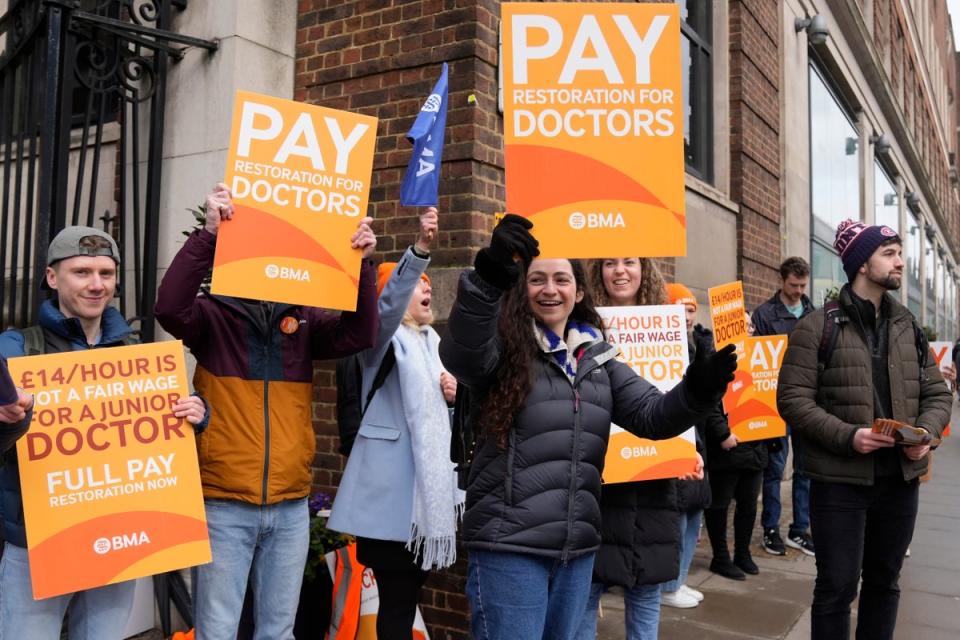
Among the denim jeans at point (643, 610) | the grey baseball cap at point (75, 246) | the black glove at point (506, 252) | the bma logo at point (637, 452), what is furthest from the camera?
the bma logo at point (637, 452)

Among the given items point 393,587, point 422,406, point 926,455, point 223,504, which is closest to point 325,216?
point 422,406

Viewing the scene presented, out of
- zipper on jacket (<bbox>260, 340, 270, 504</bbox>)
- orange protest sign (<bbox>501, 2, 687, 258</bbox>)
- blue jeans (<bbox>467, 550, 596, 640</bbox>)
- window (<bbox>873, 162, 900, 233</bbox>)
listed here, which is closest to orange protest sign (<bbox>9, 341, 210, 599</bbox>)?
zipper on jacket (<bbox>260, 340, 270, 504</bbox>)

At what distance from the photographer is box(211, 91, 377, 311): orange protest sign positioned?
9.48 ft

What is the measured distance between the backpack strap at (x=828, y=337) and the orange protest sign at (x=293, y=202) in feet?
6.73

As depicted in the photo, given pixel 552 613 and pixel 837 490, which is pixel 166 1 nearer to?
pixel 552 613

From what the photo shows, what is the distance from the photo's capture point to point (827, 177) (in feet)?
42.6

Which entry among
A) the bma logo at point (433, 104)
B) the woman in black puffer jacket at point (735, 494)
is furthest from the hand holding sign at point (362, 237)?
the woman in black puffer jacket at point (735, 494)

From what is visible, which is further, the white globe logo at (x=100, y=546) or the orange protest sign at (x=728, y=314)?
the orange protest sign at (x=728, y=314)

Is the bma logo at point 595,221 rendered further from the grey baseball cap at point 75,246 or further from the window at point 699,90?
the window at point 699,90

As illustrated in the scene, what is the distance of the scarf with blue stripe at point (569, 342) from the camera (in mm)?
2520

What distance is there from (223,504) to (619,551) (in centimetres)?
148

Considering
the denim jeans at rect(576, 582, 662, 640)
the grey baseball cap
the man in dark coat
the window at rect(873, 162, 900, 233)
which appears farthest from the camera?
the window at rect(873, 162, 900, 233)

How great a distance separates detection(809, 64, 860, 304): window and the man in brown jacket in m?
7.64

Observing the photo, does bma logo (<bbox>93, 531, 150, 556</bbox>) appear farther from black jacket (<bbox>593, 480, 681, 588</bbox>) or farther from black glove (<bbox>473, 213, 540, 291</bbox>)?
black jacket (<bbox>593, 480, 681, 588</bbox>)
